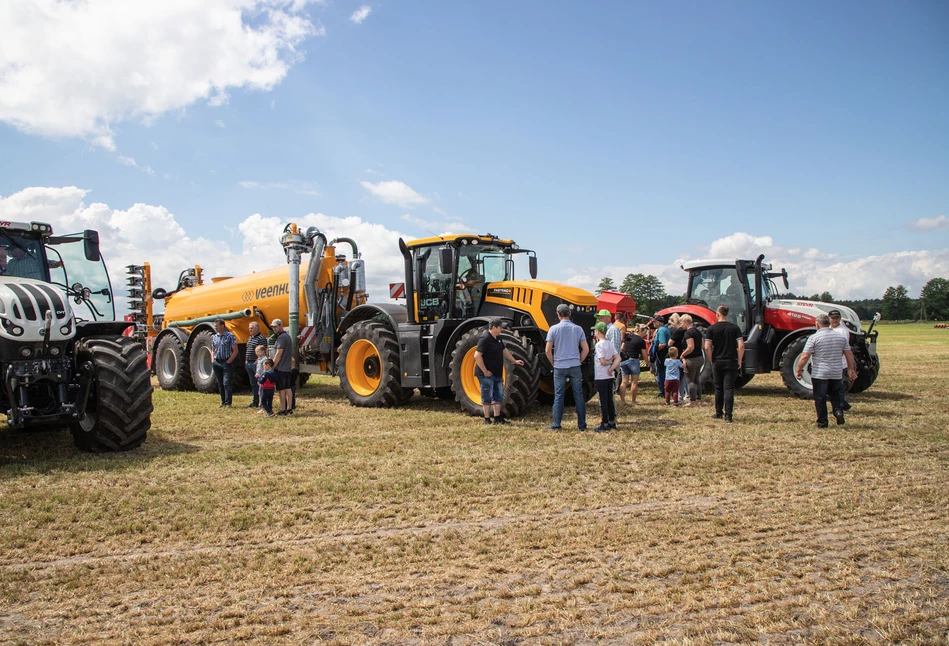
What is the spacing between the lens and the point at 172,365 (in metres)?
15.2

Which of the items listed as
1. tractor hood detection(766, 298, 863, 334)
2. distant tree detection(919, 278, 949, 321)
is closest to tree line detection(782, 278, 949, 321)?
distant tree detection(919, 278, 949, 321)

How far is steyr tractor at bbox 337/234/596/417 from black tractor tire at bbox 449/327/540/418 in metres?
0.01

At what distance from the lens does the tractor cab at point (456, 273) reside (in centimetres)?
1057

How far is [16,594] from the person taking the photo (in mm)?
3662

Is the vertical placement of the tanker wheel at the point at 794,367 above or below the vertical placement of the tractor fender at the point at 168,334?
below

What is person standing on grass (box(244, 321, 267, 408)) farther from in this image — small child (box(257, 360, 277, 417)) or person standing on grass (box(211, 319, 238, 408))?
small child (box(257, 360, 277, 417))

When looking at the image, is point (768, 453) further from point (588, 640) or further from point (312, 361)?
point (312, 361)

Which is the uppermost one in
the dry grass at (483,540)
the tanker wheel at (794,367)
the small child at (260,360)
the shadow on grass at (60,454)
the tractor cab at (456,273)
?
the tractor cab at (456,273)

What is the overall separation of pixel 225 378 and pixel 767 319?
Answer: 950cm

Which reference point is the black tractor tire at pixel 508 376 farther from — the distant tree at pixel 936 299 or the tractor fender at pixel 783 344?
the distant tree at pixel 936 299

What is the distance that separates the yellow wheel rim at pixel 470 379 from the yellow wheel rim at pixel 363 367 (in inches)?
76.8

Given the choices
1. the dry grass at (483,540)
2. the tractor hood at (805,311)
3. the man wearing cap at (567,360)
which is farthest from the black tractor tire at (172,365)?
the tractor hood at (805,311)

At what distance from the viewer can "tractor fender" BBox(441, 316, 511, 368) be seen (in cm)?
979

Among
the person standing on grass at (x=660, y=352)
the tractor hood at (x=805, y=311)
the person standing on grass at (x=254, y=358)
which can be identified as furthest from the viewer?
the person standing on grass at (x=660, y=352)
